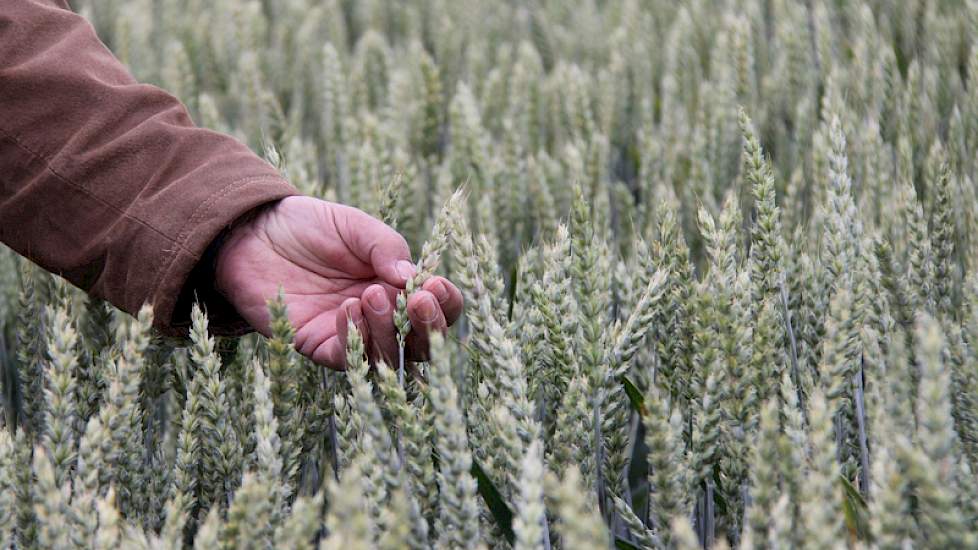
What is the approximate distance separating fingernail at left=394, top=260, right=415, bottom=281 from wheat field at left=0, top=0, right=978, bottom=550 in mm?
66

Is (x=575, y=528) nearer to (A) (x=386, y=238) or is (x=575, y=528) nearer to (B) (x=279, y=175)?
(A) (x=386, y=238)

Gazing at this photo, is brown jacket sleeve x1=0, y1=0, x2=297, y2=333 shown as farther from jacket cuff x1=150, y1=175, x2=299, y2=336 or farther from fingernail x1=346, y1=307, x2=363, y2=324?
fingernail x1=346, y1=307, x2=363, y2=324

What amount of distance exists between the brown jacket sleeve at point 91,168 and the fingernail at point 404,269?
0.18 meters

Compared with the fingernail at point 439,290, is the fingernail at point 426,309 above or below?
above

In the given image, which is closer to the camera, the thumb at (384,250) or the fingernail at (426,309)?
the fingernail at (426,309)

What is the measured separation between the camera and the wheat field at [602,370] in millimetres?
855

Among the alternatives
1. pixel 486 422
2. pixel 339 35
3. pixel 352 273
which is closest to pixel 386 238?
pixel 352 273

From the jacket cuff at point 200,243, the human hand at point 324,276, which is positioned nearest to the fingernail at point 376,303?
the human hand at point 324,276

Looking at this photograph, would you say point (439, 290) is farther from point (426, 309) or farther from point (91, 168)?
point (91, 168)

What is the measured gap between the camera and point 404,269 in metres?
1.21

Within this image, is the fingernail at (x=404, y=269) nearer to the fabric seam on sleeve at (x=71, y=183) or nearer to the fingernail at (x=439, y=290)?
the fingernail at (x=439, y=290)

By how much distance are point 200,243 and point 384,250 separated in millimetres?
212

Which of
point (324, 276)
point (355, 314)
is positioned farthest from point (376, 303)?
point (324, 276)

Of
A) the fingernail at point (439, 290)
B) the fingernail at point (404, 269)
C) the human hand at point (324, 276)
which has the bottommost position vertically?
the human hand at point (324, 276)
